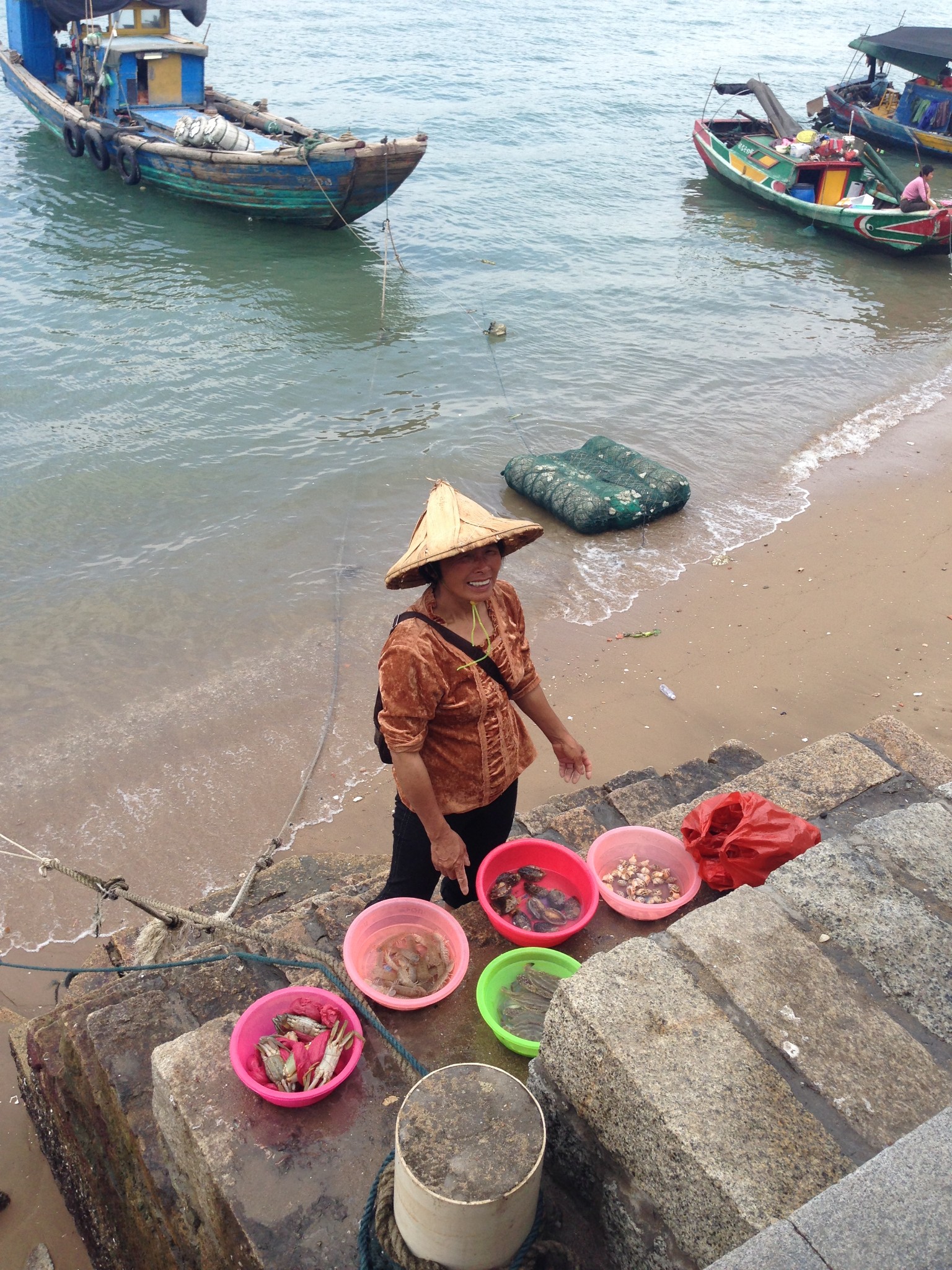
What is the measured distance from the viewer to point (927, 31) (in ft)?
78.0

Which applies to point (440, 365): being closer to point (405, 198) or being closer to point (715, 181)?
point (405, 198)

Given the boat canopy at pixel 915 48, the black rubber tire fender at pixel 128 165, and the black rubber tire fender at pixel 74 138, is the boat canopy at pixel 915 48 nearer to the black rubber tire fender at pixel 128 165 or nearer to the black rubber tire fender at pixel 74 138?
the black rubber tire fender at pixel 128 165

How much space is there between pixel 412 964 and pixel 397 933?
0.16 m

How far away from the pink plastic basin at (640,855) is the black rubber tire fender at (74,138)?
1954cm

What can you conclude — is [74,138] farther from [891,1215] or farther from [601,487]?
[891,1215]

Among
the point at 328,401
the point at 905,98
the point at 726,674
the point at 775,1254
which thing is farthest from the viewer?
the point at 905,98

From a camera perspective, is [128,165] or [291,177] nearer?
[291,177]

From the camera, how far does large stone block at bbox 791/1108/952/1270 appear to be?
5.20 ft

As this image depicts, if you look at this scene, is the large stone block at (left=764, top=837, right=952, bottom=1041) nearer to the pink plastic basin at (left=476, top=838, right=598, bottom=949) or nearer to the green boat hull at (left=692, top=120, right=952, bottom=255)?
the pink plastic basin at (left=476, top=838, right=598, bottom=949)

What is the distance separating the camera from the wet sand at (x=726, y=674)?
17.9 ft

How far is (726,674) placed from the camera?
6.50 m

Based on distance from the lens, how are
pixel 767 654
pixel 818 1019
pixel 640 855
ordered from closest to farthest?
pixel 818 1019 < pixel 640 855 < pixel 767 654

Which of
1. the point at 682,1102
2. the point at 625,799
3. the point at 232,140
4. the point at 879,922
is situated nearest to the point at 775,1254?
the point at 682,1102

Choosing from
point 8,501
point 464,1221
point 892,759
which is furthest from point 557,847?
point 8,501
